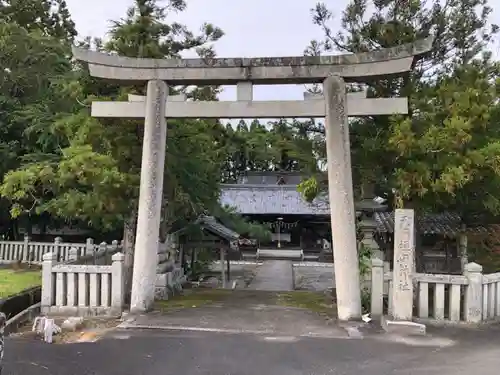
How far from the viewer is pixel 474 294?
844cm

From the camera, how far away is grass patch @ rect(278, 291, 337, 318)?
9916 millimetres

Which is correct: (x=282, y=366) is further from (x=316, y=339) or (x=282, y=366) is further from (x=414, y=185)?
(x=414, y=185)

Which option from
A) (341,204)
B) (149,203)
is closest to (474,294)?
(341,204)

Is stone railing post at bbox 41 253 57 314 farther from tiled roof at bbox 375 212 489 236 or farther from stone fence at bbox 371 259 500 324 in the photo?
tiled roof at bbox 375 212 489 236

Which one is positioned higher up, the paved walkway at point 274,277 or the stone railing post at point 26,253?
the stone railing post at point 26,253

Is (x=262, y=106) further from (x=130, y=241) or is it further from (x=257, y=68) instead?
(x=130, y=241)

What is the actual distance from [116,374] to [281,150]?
257 inches

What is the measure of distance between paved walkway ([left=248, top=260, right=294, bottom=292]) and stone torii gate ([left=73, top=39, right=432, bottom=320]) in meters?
8.24

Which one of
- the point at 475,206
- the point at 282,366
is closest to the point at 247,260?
the point at 475,206

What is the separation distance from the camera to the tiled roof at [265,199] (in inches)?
1304

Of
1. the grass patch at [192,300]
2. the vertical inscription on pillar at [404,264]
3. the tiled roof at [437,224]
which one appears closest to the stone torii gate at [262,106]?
the vertical inscription on pillar at [404,264]

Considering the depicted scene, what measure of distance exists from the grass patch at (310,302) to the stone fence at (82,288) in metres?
3.51

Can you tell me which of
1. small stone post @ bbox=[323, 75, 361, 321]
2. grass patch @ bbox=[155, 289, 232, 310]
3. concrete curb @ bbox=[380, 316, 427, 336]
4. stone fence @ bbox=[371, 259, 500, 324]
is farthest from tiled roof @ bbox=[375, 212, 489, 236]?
concrete curb @ bbox=[380, 316, 427, 336]

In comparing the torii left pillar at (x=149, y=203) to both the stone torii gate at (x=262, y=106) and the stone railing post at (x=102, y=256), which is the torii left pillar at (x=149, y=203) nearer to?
the stone torii gate at (x=262, y=106)
